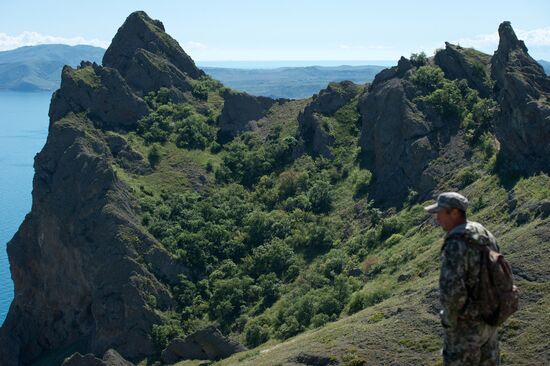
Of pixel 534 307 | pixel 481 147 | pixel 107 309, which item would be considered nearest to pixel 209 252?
pixel 107 309

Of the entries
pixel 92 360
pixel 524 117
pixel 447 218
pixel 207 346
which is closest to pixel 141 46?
pixel 92 360

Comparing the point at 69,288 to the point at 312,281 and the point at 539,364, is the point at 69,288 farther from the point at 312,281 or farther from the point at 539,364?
the point at 539,364

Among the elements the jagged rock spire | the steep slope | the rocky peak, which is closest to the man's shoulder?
the steep slope

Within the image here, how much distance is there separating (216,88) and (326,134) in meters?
33.4

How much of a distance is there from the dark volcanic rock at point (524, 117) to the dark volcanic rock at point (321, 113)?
1143 inches

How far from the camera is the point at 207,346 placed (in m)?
57.3

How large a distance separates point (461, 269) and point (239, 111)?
3814 inches

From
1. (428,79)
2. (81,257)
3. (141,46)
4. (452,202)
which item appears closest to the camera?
(452,202)

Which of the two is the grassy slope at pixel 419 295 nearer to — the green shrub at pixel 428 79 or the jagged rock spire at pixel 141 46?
the green shrub at pixel 428 79

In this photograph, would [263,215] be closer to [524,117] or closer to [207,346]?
A: [207,346]

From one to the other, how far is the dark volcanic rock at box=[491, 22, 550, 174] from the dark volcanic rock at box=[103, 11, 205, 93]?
59473 millimetres

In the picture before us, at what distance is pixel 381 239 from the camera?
68188mm

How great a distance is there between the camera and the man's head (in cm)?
1305

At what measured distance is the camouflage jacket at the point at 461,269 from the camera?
12.8 m
